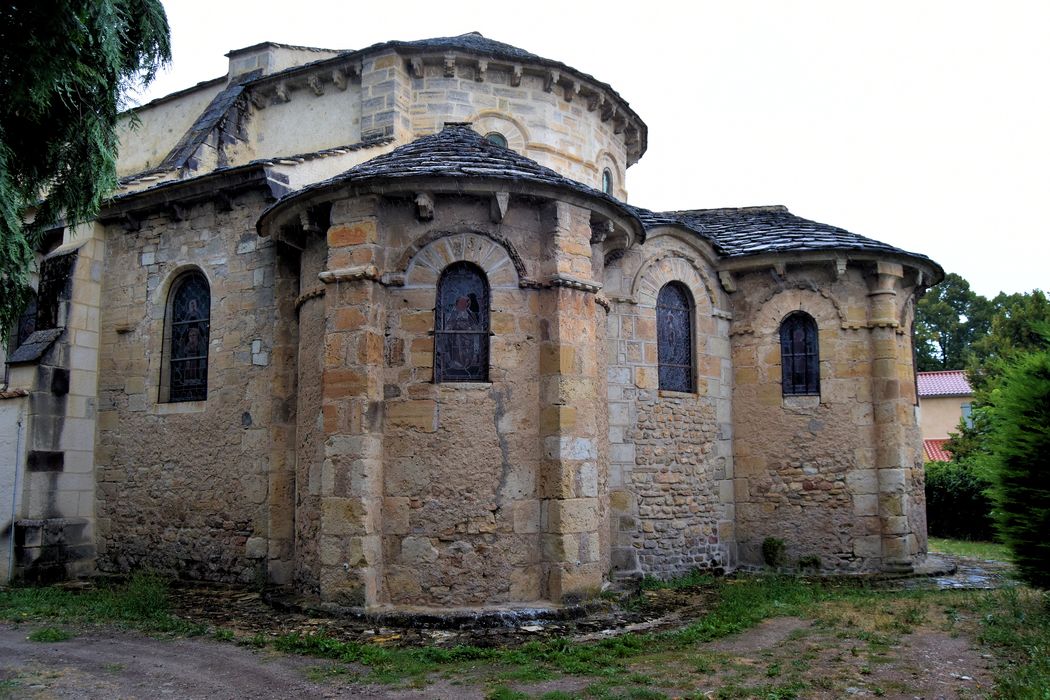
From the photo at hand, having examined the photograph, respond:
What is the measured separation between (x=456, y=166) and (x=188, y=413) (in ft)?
18.3

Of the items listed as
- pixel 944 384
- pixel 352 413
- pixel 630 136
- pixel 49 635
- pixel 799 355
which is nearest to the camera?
pixel 49 635

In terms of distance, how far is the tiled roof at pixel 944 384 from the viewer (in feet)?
109

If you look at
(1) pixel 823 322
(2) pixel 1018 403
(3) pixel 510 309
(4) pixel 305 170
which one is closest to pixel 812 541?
(1) pixel 823 322

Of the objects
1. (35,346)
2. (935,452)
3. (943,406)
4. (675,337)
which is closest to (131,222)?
(35,346)

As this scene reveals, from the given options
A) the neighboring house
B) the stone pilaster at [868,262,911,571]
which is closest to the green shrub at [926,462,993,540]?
the stone pilaster at [868,262,911,571]

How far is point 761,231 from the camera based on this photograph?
45.0 ft

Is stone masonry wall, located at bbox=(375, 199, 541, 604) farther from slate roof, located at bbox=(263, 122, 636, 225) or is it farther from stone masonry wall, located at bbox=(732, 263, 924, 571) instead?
stone masonry wall, located at bbox=(732, 263, 924, 571)

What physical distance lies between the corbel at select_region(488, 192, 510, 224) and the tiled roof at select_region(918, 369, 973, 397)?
93.6 feet

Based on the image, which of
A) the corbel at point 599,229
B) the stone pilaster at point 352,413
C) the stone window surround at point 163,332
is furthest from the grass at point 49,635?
the corbel at point 599,229

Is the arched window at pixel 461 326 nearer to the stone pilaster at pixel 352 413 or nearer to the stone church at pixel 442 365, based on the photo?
the stone church at pixel 442 365

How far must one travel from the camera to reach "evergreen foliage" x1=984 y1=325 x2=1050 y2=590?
880 cm

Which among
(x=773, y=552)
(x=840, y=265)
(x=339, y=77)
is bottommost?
(x=773, y=552)

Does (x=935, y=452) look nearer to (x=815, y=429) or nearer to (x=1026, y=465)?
(x=815, y=429)

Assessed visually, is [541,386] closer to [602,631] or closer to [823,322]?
[602,631]
